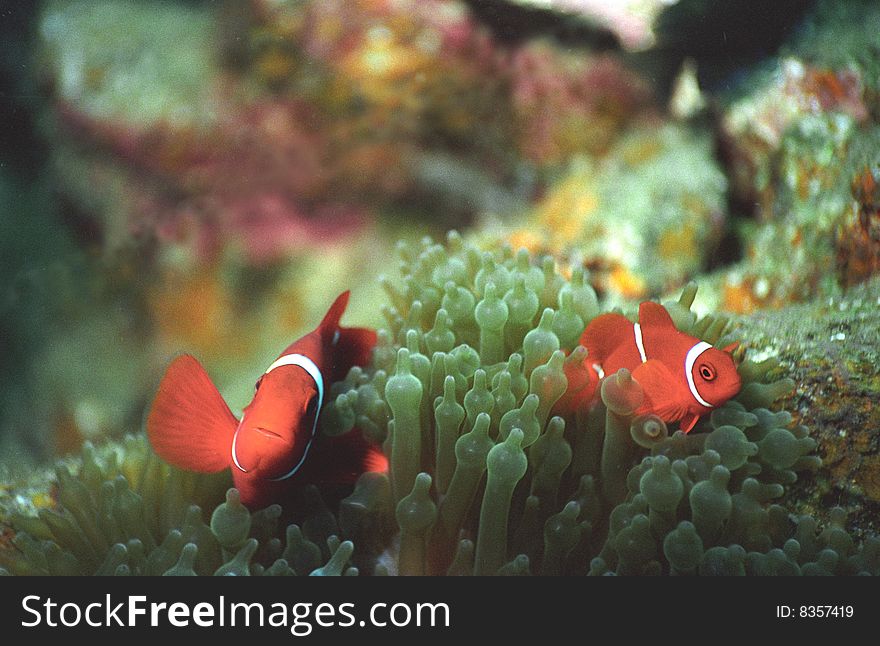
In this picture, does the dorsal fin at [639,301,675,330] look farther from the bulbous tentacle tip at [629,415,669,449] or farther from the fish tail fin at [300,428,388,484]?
the fish tail fin at [300,428,388,484]

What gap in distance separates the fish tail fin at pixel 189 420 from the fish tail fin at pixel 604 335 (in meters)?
0.68

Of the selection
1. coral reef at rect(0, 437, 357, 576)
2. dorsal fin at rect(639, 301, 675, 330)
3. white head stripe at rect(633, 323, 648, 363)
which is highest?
dorsal fin at rect(639, 301, 675, 330)

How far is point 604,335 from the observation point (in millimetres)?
1173

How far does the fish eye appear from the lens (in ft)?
3.45

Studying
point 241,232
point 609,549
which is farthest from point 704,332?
point 241,232

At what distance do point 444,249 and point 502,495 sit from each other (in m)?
0.73

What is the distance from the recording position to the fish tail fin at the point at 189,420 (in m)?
1.11

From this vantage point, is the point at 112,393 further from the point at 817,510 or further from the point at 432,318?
the point at 817,510

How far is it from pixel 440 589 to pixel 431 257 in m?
0.78

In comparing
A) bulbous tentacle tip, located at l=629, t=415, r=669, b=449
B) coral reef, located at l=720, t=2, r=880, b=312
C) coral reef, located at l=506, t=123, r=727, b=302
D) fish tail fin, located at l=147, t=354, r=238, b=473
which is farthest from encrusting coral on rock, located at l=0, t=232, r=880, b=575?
coral reef, located at l=506, t=123, r=727, b=302

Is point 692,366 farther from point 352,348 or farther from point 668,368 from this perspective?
point 352,348

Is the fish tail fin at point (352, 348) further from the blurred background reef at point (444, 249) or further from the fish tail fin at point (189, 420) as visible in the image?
the fish tail fin at point (189, 420)

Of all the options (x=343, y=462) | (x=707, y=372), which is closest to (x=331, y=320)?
(x=343, y=462)

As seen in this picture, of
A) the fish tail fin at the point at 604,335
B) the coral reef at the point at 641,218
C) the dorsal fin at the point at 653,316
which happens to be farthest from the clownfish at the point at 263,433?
the coral reef at the point at 641,218
